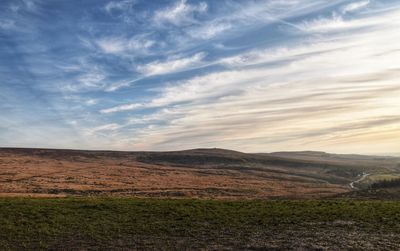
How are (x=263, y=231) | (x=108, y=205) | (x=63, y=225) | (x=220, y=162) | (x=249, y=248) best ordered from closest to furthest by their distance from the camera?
(x=249, y=248) < (x=263, y=231) < (x=63, y=225) < (x=108, y=205) < (x=220, y=162)

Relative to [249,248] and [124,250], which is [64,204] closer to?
[124,250]

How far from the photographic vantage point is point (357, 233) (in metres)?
23.1

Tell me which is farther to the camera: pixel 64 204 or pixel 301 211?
pixel 64 204

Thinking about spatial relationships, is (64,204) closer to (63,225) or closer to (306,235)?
(63,225)

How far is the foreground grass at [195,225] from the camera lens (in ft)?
71.4

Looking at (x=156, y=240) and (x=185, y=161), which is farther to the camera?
(x=185, y=161)

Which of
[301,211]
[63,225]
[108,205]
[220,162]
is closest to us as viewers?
[63,225]

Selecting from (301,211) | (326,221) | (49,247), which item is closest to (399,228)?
(326,221)

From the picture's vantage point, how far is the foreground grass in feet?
71.4

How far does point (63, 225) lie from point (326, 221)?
17.9 meters

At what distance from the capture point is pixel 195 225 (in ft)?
84.3

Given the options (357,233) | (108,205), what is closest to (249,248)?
(357,233)

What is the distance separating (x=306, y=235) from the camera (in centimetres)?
2292

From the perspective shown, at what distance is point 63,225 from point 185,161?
6600 inches
